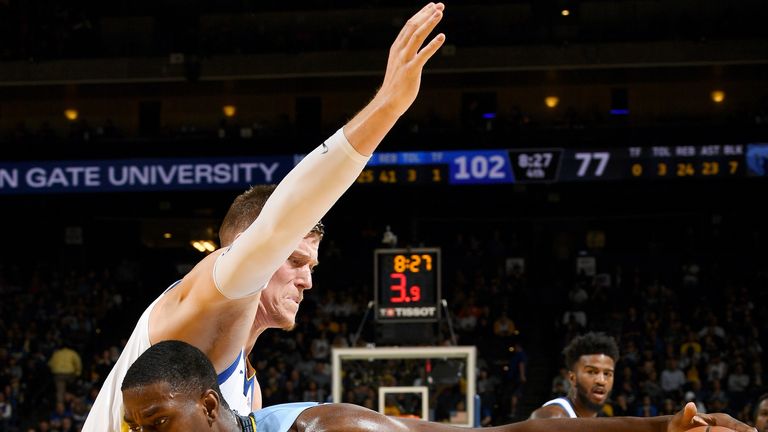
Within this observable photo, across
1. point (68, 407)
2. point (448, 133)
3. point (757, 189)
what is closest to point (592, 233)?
point (757, 189)

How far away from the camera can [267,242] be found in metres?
2.93

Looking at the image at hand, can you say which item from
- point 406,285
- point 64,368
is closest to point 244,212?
point 406,285

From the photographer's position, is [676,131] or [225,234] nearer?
[225,234]

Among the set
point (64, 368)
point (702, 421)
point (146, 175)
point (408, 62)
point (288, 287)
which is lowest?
point (64, 368)

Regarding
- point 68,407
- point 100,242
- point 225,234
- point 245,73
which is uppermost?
point 245,73

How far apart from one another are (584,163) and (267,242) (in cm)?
1878

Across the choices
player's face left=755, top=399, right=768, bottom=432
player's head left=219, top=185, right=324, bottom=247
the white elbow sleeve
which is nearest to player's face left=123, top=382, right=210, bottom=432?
the white elbow sleeve

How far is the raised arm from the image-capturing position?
9.61ft

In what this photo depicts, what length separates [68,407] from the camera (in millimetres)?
19359

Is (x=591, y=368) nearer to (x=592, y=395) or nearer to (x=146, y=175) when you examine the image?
(x=592, y=395)

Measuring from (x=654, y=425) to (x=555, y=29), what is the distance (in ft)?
77.1

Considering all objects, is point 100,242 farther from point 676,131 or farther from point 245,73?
point 676,131

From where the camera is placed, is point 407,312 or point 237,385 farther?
point 407,312

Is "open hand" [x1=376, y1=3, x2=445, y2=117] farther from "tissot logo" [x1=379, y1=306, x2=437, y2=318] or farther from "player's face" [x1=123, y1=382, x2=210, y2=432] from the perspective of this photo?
"tissot logo" [x1=379, y1=306, x2=437, y2=318]
